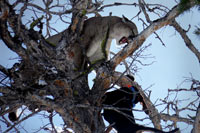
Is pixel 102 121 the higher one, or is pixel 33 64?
pixel 33 64

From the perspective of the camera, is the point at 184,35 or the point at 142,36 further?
the point at 184,35

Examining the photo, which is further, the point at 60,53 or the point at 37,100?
the point at 60,53

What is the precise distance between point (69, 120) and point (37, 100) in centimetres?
61

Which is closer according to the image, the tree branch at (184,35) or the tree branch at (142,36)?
the tree branch at (142,36)

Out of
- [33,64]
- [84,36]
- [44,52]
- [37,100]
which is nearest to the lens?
[37,100]

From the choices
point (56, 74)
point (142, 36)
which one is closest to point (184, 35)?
point (142, 36)

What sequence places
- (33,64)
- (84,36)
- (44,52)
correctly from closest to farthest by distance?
(33,64), (44,52), (84,36)

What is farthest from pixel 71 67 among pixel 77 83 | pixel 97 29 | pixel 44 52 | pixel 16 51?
pixel 97 29

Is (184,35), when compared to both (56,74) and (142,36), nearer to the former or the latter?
(142,36)

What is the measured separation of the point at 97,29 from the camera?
4.86 m

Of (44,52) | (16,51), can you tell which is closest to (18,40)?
(16,51)

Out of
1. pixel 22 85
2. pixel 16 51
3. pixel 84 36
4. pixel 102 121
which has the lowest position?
pixel 102 121

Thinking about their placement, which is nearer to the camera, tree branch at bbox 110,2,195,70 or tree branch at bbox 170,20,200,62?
tree branch at bbox 110,2,195,70

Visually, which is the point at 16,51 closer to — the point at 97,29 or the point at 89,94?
the point at 89,94
